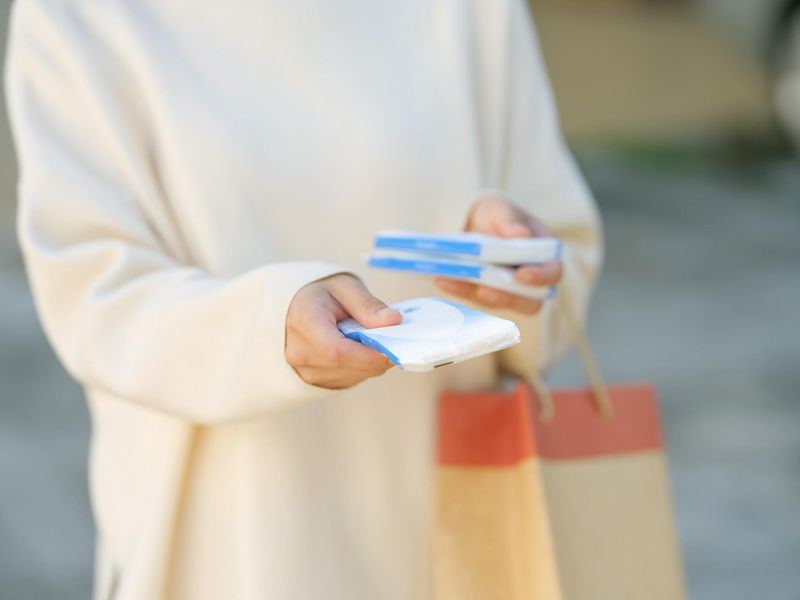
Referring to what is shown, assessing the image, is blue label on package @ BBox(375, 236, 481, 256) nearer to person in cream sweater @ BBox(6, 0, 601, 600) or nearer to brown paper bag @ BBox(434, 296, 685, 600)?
person in cream sweater @ BBox(6, 0, 601, 600)

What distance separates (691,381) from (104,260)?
324 cm

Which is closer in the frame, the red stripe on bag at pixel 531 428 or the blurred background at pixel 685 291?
the red stripe on bag at pixel 531 428

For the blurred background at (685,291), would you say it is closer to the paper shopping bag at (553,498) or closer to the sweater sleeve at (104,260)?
the paper shopping bag at (553,498)

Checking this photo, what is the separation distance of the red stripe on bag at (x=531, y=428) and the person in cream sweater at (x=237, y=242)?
0.17 feet

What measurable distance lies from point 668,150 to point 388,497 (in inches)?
230

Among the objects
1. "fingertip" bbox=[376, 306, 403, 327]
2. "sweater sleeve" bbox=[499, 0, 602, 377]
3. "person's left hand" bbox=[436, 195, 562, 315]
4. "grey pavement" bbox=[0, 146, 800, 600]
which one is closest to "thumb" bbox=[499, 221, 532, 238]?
"person's left hand" bbox=[436, 195, 562, 315]

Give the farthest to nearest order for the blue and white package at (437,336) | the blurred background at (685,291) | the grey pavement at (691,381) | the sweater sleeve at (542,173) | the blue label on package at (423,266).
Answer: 1. the blurred background at (685,291)
2. the grey pavement at (691,381)
3. the sweater sleeve at (542,173)
4. the blue label on package at (423,266)
5. the blue and white package at (437,336)

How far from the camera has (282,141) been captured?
4.82ft

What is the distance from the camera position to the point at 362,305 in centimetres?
117

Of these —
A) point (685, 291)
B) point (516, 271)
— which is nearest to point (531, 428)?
point (516, 271)

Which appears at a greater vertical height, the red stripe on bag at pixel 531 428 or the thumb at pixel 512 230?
the thumb at pixel 512 230

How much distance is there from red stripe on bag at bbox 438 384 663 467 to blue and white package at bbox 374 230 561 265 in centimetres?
18

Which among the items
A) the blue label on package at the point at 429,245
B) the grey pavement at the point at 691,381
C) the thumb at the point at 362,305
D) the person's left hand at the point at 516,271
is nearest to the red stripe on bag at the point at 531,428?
the person's left hand at the point at 516,271

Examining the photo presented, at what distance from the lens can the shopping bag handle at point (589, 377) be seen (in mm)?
1510
